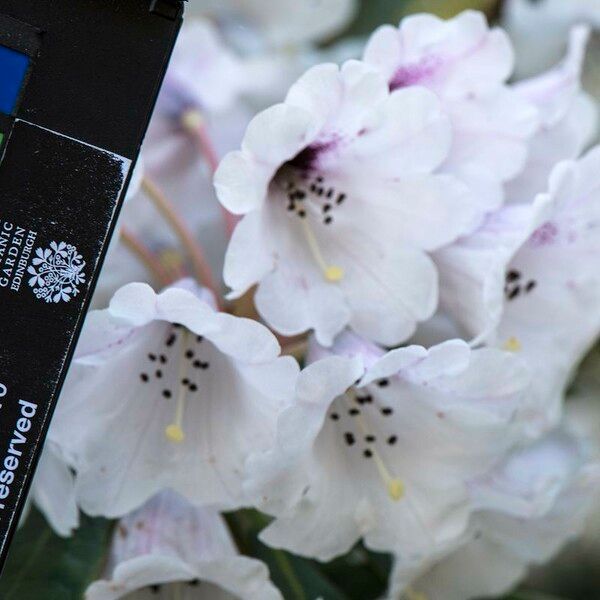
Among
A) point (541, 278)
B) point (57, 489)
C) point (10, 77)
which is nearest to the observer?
point (10, 77)

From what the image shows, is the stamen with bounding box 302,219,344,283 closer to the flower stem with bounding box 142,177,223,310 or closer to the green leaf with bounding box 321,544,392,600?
the flower stem with bounding box 142,177,223,310

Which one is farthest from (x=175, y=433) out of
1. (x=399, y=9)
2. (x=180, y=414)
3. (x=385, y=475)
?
(x=399, y=9)

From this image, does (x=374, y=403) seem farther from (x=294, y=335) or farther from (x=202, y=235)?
(x=202, y=235)

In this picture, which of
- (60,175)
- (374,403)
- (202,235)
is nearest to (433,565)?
(374,403)

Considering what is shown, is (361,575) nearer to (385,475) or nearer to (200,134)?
(385,475)

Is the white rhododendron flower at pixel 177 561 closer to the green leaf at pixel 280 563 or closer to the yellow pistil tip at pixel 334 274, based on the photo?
the green leaf at pixel 280 563

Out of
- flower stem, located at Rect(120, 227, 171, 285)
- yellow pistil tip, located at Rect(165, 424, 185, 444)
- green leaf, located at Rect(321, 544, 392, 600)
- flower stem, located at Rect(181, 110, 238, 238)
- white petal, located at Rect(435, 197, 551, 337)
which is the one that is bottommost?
green leaf, located at Rect(321, 544, 392, 600)

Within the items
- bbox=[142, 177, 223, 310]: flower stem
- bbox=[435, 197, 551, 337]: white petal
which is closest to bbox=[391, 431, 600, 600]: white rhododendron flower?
bbox=[435, 197, 551, 337]: white petal

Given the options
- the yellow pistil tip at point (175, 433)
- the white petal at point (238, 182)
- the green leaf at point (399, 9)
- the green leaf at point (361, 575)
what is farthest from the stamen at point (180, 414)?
the green leaf at point (399, 9)
